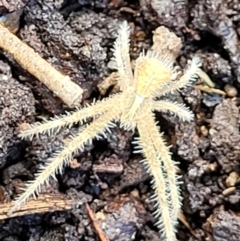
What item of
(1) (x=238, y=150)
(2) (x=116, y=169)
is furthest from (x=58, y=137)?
(1) (x=238, y=150)

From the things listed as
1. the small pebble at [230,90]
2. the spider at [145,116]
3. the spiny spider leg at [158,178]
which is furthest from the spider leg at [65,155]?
the small pebble at [230,90]

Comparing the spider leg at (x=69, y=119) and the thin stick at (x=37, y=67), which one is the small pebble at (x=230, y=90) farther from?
the thin stick at (x=37, y=67)

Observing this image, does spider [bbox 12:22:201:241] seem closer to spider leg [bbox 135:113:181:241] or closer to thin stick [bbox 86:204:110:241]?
spider leg [bbox 135:113:181:241]

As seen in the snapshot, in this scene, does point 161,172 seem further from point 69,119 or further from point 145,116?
point 69,119

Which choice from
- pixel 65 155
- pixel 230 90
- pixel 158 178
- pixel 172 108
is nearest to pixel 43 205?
pixel 65 155

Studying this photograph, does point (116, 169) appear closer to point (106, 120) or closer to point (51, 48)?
point (106, 120)

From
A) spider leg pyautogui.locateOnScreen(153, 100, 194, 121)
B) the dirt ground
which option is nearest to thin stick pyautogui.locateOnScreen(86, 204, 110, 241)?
the dirt ground

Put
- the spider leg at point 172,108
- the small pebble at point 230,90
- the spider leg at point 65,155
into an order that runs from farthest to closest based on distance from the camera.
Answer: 1. the small pebble at point 230,90
2. the spider leg at point 172,108
3. the spider leg at point 65,155
